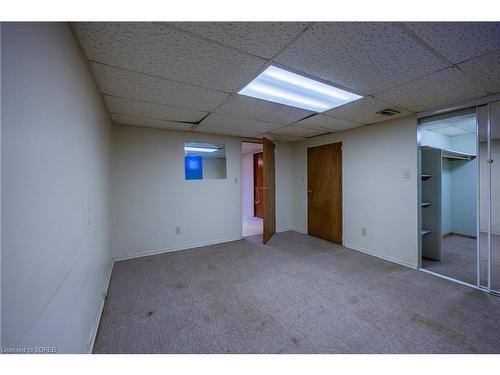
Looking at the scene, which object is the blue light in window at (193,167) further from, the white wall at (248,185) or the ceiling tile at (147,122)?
the white wall at (248,185)

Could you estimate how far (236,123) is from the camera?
3.23 meters

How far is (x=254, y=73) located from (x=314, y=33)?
0.58m

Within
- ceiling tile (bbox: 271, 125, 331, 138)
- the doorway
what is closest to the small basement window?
ceiling tile (bbox: 271, 125, 331, 138)

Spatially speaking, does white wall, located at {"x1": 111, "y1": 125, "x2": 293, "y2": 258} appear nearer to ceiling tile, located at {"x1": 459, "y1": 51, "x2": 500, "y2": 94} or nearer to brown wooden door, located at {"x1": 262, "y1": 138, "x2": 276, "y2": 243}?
brown wooden door, located at {"x1": 262, "y1": 138, "x2": 276, "y2": 243}

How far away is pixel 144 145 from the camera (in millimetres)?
3416

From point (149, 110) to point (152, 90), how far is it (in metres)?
0.65

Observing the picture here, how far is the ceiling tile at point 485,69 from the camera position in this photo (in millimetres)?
1499

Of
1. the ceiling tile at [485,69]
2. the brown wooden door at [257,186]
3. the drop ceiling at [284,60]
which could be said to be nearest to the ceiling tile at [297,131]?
the drop ceiling at [284,60]

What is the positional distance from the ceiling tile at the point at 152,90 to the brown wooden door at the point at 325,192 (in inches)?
103

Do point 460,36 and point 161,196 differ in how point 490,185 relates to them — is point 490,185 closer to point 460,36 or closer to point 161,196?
point 460,36

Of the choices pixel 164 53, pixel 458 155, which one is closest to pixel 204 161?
Answer: pixel 164 53

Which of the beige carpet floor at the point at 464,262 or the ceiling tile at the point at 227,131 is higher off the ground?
the ceiling tile at the point at 227,131
